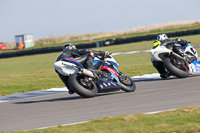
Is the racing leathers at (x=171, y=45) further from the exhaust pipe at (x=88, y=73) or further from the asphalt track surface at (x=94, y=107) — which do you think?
the exhaust pipe at (x=88, y=73)

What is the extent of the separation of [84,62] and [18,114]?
228 centimetres

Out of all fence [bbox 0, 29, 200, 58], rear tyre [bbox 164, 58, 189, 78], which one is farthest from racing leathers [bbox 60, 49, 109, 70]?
fence [bbox 0, 29, 200, 58]

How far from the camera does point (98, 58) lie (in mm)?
9930

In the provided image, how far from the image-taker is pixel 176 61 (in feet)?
38.4

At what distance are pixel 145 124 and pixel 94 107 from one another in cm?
241

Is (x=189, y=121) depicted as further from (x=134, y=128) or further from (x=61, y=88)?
(x=61, y=88)

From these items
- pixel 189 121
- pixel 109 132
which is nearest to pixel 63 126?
pixel 109 132

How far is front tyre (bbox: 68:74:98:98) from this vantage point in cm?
894

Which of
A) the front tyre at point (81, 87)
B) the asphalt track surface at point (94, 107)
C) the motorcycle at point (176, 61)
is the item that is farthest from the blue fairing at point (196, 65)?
the front tyre at point (81, 87)

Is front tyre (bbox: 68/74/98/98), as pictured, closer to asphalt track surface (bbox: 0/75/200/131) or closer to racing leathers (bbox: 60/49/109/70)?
asphalt track surface (bbox: 0/75/200/131)

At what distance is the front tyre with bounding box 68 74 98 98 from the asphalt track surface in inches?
6.5

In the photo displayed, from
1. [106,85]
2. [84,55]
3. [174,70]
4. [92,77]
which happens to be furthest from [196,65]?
[92,77]

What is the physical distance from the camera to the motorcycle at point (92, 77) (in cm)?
906

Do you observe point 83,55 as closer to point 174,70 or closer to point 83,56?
point 83,56
